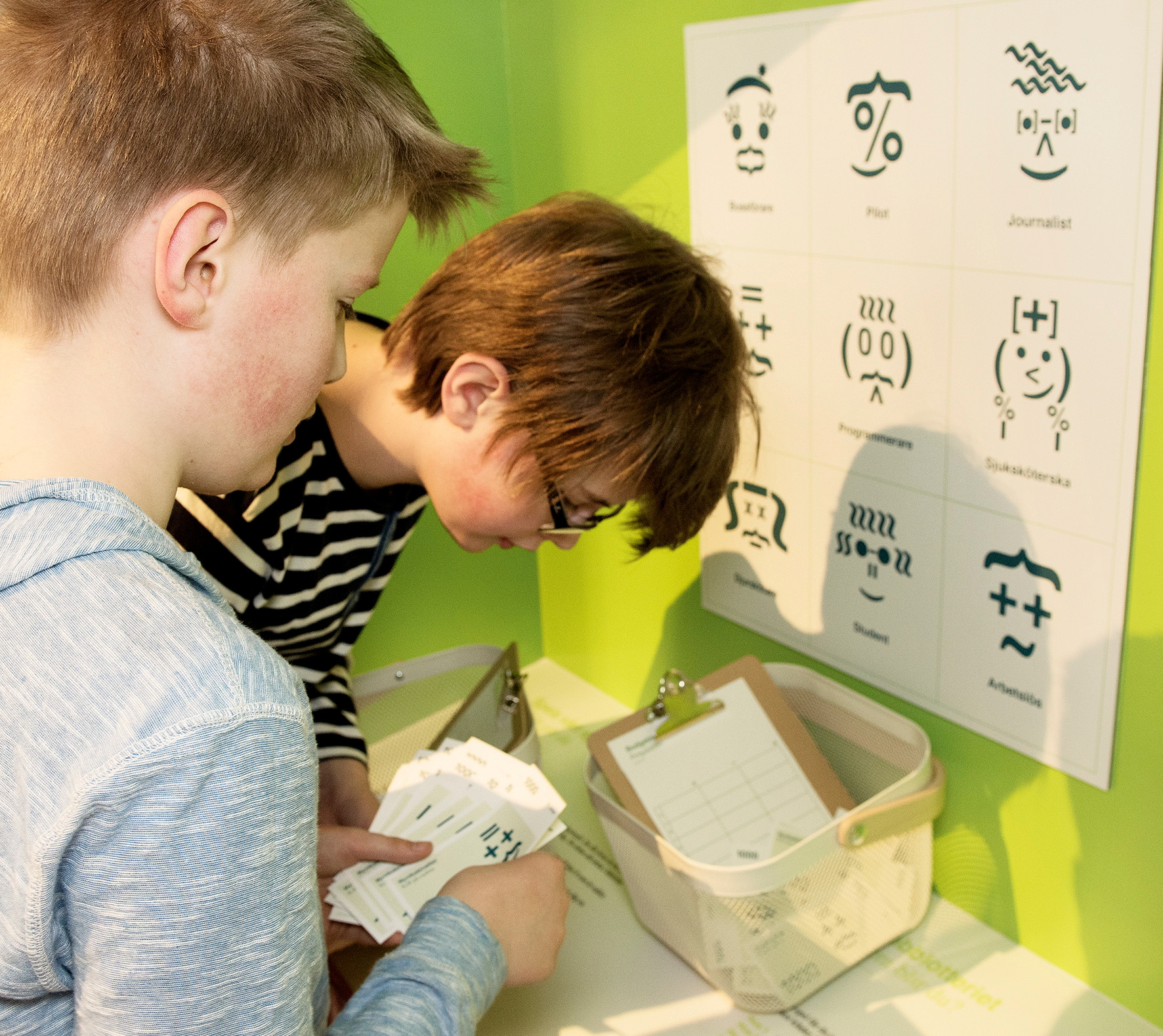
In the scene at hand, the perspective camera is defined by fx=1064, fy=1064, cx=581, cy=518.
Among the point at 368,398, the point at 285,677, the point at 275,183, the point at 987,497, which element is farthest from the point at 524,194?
the point at 285,677

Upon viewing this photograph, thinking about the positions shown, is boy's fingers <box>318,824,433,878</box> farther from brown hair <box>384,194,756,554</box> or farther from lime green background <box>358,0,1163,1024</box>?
lime green background <box>358,0,1163,1024</box>

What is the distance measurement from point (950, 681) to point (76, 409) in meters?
0.73

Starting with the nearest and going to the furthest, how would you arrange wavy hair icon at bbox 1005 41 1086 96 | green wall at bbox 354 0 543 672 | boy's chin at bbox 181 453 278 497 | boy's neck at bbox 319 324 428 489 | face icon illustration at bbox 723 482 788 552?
1. boy's chin at bbox 181 453 278 497
2. wavy hair icon at bbox 1005 41 1086 96
3. boy's neck at bbox 319 324 428 489
4. face icon illustration at bbox 723 482 788 552
5. green wall at bbox 354 0 543 672

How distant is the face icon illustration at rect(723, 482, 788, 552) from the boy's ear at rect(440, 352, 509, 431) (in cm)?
34

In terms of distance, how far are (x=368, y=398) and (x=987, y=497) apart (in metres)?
0.53

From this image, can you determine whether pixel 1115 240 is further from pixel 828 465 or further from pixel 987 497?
pixel 828 465

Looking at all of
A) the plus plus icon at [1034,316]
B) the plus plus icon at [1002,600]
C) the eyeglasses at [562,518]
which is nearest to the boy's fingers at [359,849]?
the eyeglasses at [562,518]

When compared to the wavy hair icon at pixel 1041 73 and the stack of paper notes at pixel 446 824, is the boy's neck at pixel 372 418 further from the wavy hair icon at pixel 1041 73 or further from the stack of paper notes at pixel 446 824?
the wavy hair icon at pixel 1041 73

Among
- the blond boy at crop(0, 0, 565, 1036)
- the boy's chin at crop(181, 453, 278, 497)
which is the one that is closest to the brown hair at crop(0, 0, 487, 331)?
the blond boy at crop(0, 0, 565, 1036)

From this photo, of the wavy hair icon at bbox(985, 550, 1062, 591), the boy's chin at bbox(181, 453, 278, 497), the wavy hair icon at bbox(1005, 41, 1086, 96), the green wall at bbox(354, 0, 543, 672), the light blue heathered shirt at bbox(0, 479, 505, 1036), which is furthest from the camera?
the green wall at bbox(354, 0, 543, 672)

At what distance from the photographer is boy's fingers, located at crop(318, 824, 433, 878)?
2.80ft

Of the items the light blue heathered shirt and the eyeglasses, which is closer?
the light blue heathered shirt

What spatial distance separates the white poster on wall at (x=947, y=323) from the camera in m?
0.72

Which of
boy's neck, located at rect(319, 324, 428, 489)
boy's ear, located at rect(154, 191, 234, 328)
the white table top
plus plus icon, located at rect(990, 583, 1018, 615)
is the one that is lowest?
the white table top
